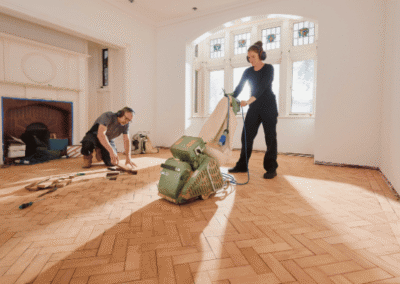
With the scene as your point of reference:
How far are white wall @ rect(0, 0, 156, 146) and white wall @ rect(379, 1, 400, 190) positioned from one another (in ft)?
15.2

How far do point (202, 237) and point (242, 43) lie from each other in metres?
5.85

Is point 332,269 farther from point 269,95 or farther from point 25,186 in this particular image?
point 25,186

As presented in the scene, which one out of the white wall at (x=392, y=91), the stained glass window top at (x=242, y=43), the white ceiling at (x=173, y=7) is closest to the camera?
the white wall at (x=392, y=91)

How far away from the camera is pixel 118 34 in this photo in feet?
16.6

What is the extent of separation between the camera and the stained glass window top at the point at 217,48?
649 cm

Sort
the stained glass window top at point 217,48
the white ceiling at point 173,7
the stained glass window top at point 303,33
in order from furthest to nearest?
the stained glass window top at point 217,48, the stained glass window top at point 303,33, the white ceiling at point 173,7

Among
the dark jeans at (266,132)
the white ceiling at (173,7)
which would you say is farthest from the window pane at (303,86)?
the dark jeans at (266,132)

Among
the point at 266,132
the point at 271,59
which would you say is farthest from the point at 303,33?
the point at 266,132

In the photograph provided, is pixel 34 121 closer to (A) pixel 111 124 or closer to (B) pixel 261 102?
(A) pixel 111 124

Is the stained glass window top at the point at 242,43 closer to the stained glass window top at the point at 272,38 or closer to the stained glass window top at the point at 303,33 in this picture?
the stained glass window top at the point at 272,38

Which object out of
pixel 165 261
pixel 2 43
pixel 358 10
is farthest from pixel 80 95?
pixel 358 10

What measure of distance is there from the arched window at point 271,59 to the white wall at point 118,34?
123 centimetres

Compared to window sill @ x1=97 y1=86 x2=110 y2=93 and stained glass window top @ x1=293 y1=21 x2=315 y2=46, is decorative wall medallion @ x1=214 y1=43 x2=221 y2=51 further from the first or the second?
Result: window sill @ x1=97 y1=86 x2=110 y2=93

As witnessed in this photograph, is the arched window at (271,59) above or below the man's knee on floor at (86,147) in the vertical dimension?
above
